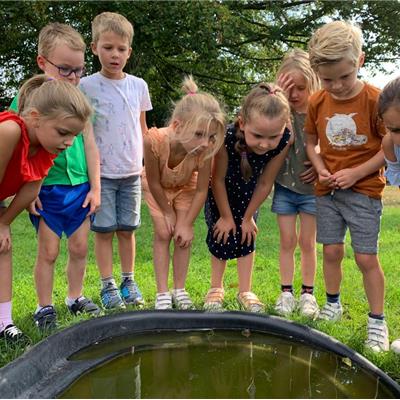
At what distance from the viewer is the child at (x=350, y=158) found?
3018mm

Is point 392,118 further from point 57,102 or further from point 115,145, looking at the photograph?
point 115,145

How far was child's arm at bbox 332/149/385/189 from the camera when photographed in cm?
304

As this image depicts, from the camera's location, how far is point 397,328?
3305 millimetres

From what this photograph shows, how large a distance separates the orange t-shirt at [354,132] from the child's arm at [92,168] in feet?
4.31

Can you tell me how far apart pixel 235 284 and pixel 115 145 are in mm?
1412

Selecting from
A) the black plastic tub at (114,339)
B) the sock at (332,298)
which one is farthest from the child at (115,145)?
the sock at (332,298)

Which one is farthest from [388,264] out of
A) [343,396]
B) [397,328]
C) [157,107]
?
[157,107]

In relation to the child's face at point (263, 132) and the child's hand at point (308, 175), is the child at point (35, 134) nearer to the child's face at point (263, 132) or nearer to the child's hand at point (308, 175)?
the child's face at point (263, 132)

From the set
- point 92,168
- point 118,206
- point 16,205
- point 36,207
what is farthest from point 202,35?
point 16,205

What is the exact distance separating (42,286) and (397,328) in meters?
2.05

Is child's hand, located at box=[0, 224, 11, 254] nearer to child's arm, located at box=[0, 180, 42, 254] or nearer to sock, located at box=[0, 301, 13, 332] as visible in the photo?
child's arm, located at box=[0, 180, 42, 254]

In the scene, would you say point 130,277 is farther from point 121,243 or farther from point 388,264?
point 388,264

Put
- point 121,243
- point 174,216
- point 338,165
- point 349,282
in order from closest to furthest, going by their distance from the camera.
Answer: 1. point 338,165
2. point 174,216
3. point 121,243
4. point 349,282

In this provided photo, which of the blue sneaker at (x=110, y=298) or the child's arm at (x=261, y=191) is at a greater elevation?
the child's arm at (x=261, y=191)
